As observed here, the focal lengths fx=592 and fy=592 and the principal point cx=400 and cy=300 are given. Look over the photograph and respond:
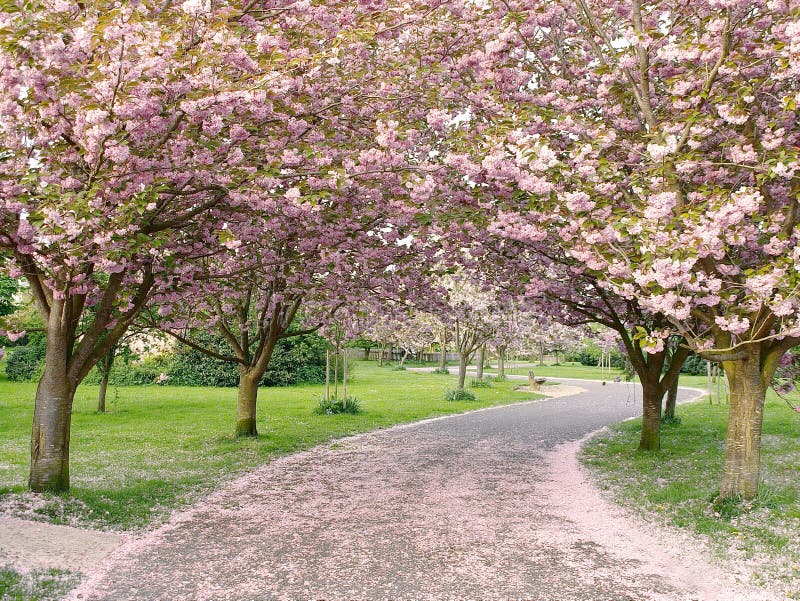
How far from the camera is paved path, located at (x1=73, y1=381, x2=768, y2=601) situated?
591cm

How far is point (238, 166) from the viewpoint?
7.79 m

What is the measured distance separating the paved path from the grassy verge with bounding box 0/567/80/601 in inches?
9.1

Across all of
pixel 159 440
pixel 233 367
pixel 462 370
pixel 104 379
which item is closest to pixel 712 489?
pixel 159 440

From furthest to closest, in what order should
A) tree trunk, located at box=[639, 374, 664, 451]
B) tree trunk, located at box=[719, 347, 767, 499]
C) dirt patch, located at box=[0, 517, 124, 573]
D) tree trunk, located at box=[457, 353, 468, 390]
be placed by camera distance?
tree trunk, located at box=[457, 353, 468, 390] < tree trunk, located at box=[639, 374, 664, 451] < tree trunk, located at box=[719, 347, 767, 499] < dirt patch, located at box=[0, 517, 124, 573]

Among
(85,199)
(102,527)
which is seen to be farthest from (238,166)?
(102,527)

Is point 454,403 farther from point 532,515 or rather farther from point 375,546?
point 375,546

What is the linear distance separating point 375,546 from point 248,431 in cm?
900

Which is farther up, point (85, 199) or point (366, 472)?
point (85, 199)

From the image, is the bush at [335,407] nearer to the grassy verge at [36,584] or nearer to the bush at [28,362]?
the grassy verge at [36,584]

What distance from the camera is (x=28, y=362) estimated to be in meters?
32.6

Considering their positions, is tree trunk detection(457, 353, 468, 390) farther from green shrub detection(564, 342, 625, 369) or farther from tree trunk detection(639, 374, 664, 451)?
green shrub detection(564, 342, 625, 369)

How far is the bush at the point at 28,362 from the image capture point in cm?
3244

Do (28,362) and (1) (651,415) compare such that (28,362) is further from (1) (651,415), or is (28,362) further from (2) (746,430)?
(2) (746,430)

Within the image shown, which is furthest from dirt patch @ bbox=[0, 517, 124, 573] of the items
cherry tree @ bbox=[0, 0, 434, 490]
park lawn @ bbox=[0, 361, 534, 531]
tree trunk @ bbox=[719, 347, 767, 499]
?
tree trunk @ bbox=[719, 347, 767, 499]
